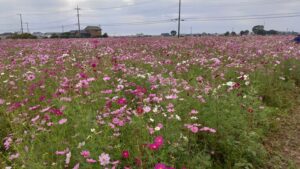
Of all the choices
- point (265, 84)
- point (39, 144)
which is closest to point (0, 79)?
point (39, 144)

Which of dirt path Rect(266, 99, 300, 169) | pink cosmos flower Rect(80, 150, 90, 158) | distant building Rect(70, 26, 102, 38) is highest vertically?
distant building Rect(70, 26, 102, 38)

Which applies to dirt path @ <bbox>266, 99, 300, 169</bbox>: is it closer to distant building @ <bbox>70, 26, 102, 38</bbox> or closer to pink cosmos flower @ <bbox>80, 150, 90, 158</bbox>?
pink cosmos flower @ <bbox>80, 150, 90, 158</bbox>

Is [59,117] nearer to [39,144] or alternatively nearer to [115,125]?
[39,144]

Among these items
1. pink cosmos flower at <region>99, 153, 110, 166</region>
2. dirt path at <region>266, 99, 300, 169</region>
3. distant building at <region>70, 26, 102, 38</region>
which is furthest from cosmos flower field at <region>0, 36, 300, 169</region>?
distant building at <region>70, 26, 102, 38</region>

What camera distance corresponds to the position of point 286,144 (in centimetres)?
399

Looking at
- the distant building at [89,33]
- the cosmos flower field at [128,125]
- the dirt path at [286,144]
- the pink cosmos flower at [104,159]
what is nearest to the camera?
the pink cosmos flower at [104,159]

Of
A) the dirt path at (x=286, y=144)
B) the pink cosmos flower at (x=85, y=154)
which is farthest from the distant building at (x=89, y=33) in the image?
the pink cosmos flower at (x=85, y=154)

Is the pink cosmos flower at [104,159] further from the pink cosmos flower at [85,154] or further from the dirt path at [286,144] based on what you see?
the dirt path at [286,144]

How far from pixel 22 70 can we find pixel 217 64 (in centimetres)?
394

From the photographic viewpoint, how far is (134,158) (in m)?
2.58

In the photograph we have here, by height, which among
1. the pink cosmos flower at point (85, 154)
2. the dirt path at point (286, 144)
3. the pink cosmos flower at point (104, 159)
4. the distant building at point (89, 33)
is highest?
the distant building at point (89, 33)

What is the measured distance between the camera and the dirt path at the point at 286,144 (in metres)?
3.50

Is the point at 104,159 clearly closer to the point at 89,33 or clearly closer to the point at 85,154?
the point at 85,154

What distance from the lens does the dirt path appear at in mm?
3504
